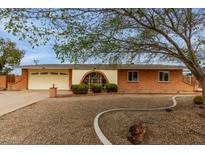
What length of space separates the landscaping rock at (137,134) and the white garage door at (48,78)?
76.6ft

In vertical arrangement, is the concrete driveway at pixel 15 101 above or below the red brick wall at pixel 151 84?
below

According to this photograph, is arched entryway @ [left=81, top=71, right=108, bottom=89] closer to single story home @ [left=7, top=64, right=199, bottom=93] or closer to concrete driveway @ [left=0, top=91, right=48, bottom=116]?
single story home @ [left=7, top=64, right=199, bottom=93]

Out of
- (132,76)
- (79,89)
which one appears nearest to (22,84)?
(79,89)

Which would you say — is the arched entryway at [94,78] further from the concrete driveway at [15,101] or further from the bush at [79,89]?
the concrete driveway at [15,101]

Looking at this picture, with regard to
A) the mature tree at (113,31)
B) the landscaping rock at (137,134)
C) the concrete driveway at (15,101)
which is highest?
the mature tree at (113,31)

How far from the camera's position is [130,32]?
11836 mm

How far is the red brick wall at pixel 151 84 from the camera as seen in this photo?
30.9 m

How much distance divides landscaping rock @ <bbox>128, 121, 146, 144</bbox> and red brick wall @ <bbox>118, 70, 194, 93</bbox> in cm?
2074

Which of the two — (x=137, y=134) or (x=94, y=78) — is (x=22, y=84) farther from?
(x=137, y=134)

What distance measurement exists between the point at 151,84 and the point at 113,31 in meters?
20.8

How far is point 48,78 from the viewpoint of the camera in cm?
3291

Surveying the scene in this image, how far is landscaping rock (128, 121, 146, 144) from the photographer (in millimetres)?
9305

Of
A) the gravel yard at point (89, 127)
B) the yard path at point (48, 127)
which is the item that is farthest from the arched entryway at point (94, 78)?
the gravel yard at point (89, 127)
